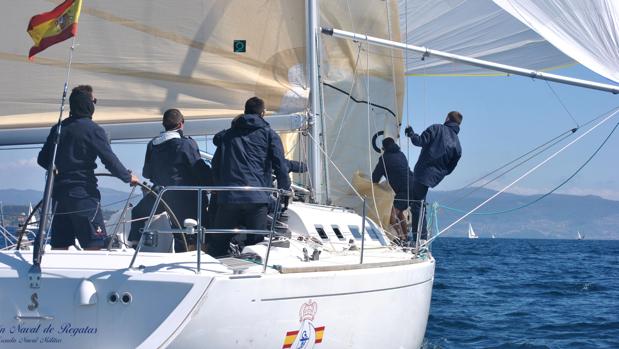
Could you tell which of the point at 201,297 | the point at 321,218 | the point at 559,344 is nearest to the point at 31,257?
the point at 201,297

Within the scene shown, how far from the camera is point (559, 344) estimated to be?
9375 millimetres

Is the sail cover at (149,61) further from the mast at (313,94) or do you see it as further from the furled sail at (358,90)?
the furled sail at (358,90)

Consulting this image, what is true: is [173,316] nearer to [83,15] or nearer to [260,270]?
[260,270]

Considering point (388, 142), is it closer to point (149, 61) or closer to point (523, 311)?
point (149, 61)

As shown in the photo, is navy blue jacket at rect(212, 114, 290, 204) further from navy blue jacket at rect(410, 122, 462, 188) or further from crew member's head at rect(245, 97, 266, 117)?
navy blue jacket at rect(410, 122, 462, 188)

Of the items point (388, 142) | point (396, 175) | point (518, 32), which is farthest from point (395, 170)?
point (518, 32)

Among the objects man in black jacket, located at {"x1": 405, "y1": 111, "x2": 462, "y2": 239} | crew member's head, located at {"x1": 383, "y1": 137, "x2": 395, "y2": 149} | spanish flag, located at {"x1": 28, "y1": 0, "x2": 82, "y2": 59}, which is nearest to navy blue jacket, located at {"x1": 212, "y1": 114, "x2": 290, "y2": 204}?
spanish flag, located at {"x1": 28, "y1": 0, "x2": 82, "y2": 59}

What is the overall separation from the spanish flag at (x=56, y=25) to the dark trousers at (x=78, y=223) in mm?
1036

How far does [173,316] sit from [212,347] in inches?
12.1

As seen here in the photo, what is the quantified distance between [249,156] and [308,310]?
131 cm

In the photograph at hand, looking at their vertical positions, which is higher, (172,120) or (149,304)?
(172,120)

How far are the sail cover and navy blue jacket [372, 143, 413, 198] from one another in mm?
1683

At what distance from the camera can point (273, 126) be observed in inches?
309

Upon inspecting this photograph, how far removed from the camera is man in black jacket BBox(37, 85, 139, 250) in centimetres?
589
